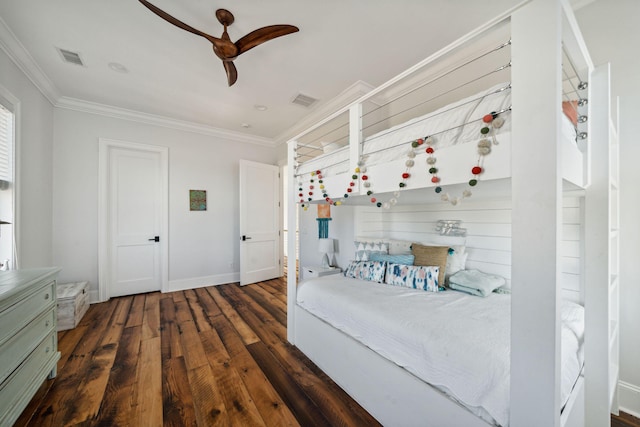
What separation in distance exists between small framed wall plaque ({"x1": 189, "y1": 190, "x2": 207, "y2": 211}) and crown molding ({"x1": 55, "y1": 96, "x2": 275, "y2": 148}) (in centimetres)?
101

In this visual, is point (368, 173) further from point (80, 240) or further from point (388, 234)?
point (80, 240)

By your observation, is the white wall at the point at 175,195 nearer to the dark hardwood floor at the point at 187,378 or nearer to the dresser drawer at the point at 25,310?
the dark hardwood floor at the point at 187,378

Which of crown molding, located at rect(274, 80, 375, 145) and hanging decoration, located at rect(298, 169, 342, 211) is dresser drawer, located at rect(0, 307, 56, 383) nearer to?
hanging decoration, located at rect(298, 169, 342, 211)

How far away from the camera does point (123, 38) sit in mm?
2135

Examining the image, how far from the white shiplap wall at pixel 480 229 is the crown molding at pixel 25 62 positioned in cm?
353

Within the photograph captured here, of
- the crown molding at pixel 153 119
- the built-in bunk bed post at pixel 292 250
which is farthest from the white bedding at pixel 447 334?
the crown molding at pixel 153 119

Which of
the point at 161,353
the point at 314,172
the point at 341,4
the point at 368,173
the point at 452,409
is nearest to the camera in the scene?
the point at 452,409

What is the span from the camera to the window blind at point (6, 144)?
85.9 inches

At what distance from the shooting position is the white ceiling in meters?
1.85

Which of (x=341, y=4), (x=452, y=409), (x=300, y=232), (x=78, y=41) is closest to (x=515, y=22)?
(x=341, y=4)

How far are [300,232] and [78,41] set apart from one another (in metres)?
3.36

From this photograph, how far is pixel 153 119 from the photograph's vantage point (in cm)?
374

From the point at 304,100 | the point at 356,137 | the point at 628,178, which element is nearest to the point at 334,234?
the point at 304,100

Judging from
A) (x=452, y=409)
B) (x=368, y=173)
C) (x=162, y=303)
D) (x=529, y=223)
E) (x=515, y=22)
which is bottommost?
(x=162, y=303)
